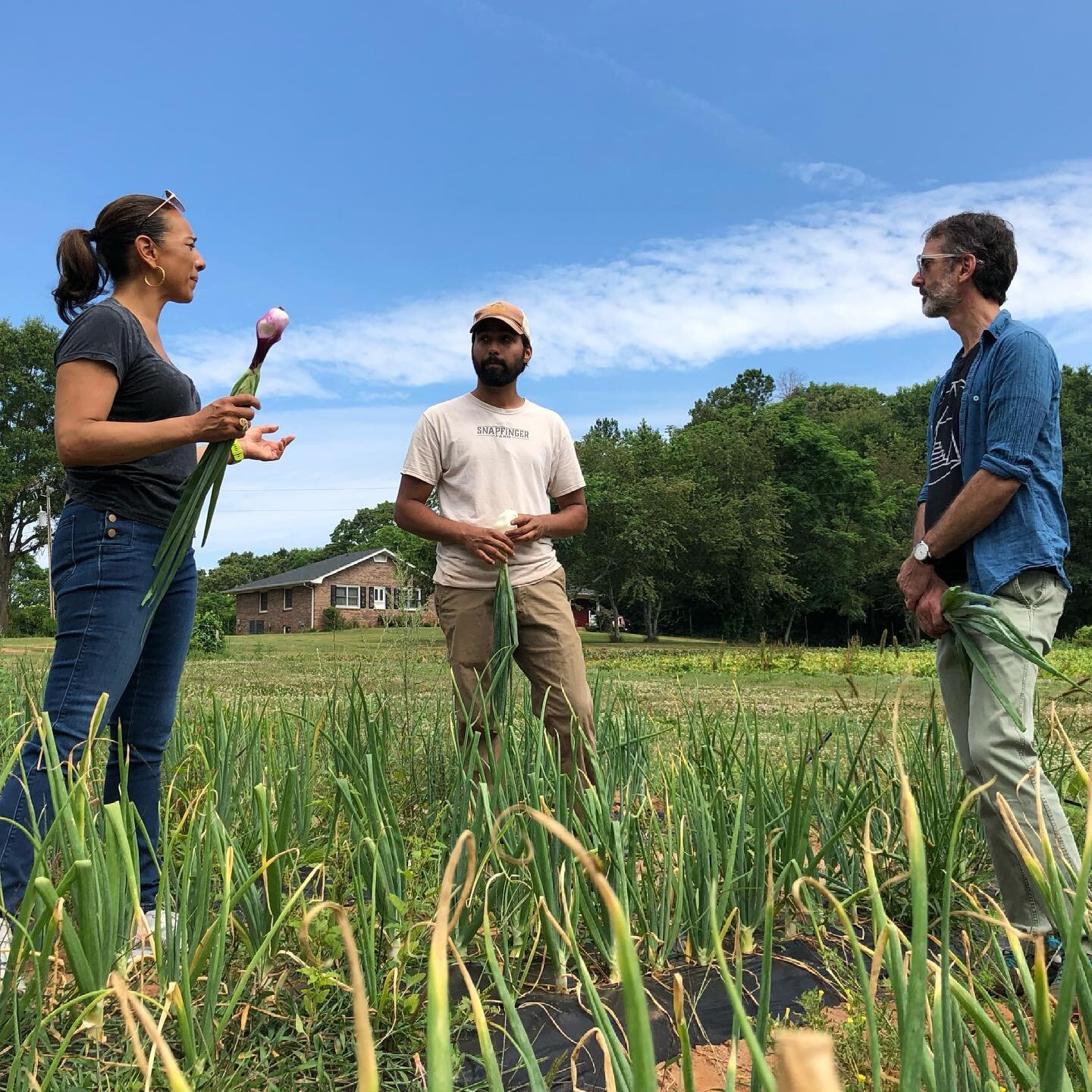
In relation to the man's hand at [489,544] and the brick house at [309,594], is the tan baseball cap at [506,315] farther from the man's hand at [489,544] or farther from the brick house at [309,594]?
the brick house at [309,594]

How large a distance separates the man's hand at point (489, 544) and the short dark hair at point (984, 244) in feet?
4.50

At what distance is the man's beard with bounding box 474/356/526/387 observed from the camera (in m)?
2.84

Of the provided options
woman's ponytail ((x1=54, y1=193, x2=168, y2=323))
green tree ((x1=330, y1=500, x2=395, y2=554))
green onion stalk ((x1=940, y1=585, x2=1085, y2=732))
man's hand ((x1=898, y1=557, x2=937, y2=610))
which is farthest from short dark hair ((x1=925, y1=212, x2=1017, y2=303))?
green tree ((x1=330, y1=500, x2=395, y2=554))

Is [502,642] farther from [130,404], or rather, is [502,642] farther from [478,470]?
[130,404]

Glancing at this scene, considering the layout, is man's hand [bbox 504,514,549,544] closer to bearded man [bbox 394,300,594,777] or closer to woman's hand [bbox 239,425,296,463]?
bearded man [bbox 394,300,594,777]

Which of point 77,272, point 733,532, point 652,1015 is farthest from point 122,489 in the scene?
point 733,532

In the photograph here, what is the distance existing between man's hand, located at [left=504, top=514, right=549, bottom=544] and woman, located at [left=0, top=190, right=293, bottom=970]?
0.77 metres

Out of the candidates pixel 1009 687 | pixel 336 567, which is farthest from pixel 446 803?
pixel 336 567

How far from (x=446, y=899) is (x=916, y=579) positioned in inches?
82.9

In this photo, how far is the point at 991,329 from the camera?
7.23ft

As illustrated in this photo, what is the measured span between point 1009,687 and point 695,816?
28.8 inches

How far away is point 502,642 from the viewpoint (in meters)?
2.40

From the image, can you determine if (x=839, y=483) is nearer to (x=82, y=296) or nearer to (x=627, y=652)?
(x=627, y=652)

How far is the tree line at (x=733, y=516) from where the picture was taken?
28141 millimetres
